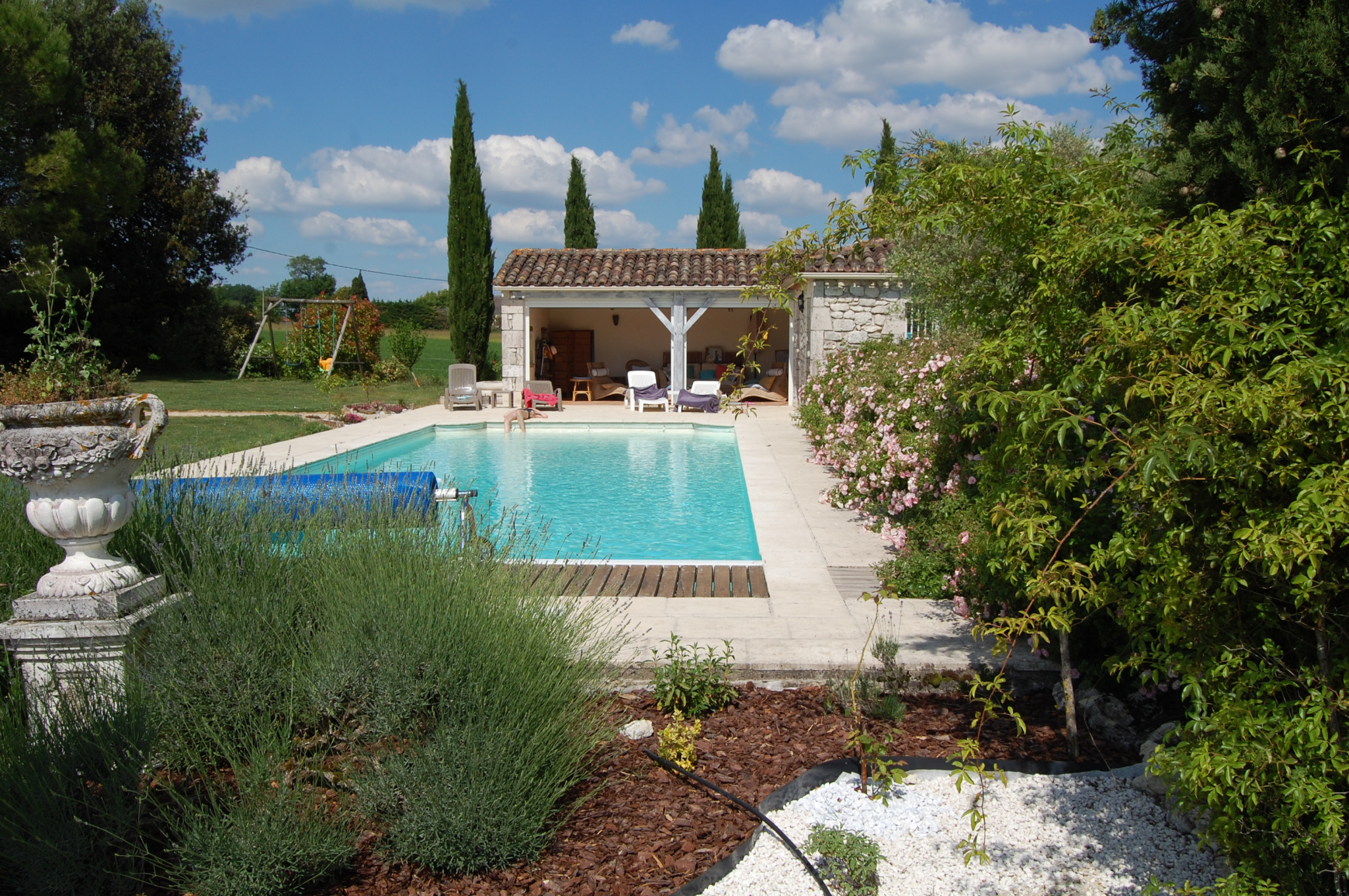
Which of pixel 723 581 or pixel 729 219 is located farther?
pixel 729 219

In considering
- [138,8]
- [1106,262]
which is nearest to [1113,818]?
[1106,262]

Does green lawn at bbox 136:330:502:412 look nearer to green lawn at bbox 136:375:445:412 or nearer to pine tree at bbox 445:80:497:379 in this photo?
green lawn at bbox 136:375:445:412

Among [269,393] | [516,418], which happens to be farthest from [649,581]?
[269,393]

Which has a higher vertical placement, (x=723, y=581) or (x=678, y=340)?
(x=678, y=340)

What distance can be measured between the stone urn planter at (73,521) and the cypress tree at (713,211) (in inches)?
1098

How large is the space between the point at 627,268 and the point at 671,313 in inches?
53.6

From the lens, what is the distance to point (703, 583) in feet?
18.7

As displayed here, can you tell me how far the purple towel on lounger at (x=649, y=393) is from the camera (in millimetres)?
18125

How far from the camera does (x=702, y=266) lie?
19328 millimetres

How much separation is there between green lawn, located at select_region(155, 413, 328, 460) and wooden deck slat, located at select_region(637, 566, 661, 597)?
21.6ft

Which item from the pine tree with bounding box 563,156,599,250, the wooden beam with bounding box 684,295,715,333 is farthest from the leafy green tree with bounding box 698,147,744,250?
the wooden beam with bounding box 684,295,715,333

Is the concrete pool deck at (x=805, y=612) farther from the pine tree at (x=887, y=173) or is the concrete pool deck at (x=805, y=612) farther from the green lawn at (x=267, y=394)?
the green lawn at (x=267, y=394)

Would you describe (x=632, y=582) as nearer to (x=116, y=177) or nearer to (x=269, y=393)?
(x=269, y=393)

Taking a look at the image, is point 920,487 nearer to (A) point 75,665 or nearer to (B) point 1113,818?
(B) point 1113,818
